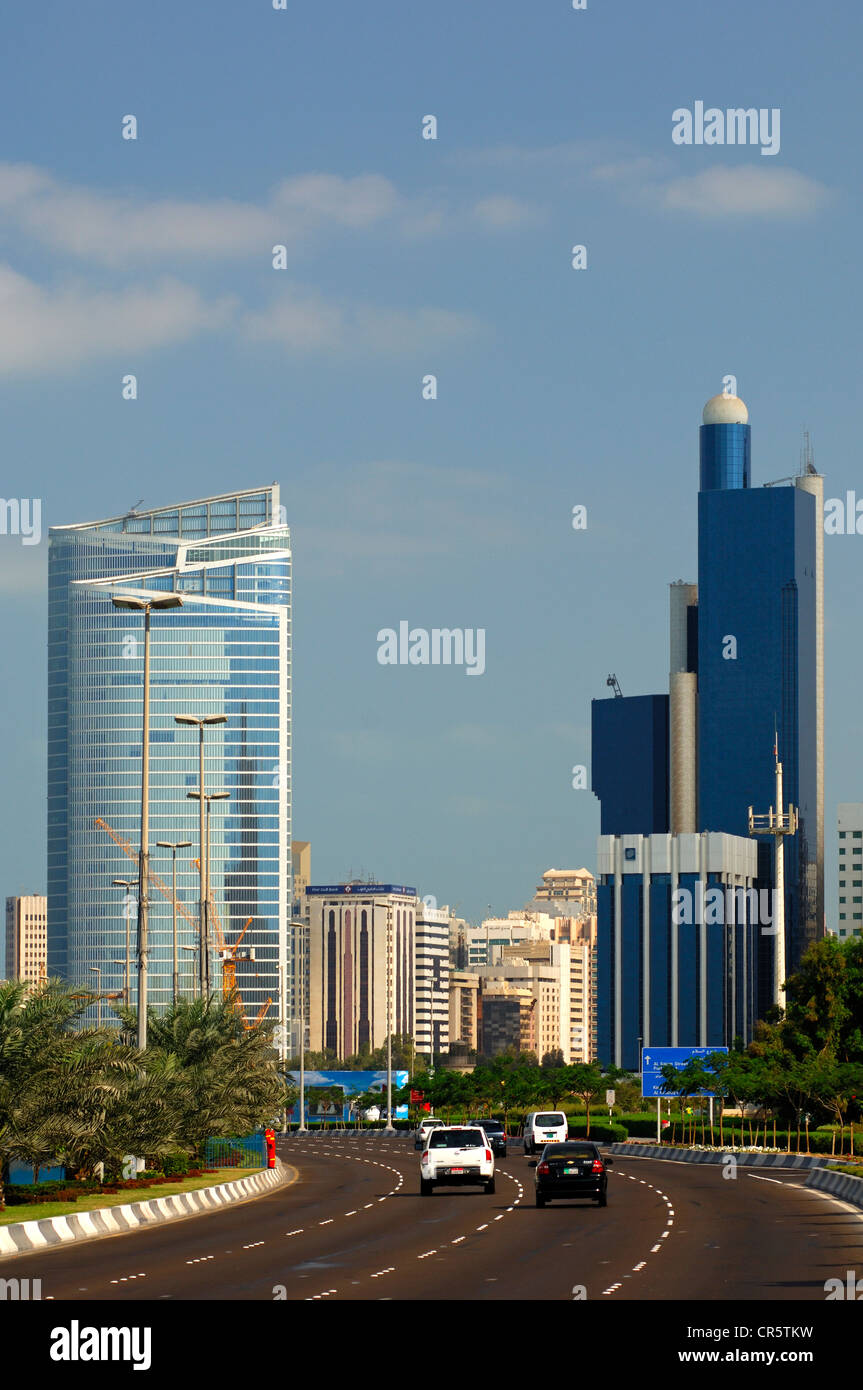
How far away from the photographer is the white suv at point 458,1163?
49.8 metres

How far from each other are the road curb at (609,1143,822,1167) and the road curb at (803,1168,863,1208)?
12.2m

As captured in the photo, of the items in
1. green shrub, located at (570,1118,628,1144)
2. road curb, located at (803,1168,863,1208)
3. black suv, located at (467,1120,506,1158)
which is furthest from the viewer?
green shrub, located at (570,1118,628,1144)

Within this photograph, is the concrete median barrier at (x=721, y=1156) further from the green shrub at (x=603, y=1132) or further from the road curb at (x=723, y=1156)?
the green shrub at (x=603, y=1132)

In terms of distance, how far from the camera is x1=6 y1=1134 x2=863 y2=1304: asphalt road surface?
79.8ft

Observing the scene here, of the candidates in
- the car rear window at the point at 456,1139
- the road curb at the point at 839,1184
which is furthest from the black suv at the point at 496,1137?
the car rear window at the point at 456,1139

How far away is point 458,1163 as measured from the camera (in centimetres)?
4969

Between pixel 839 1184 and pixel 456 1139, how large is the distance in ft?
33.2

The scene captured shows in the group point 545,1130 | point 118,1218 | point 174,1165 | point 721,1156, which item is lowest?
point 721,1156

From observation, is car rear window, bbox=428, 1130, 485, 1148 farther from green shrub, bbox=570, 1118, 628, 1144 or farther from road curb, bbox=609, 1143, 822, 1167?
green shrub, bbox=570, 1118, 628, 1144

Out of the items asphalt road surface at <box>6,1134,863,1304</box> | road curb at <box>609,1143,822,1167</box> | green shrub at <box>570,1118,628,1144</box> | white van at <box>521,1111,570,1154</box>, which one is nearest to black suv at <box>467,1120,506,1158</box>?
white van at <box>521,1111,570,1154</box>

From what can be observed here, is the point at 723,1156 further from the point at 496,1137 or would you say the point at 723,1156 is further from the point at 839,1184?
the point at 839,1184

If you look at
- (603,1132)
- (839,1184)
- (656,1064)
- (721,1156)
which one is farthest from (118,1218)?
(603,1132)

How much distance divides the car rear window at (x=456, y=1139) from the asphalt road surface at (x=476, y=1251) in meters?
1.20
